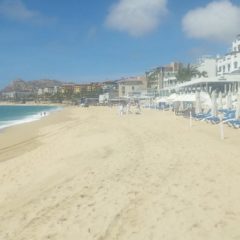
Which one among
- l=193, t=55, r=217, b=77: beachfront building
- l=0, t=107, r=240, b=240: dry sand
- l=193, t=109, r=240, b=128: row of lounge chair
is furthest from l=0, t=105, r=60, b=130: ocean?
l=193, t=55, r=217, b=77: beachfront building

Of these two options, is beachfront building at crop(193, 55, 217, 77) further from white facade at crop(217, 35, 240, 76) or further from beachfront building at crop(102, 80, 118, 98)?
beachfront building at crop(102, 80, 118, 98)

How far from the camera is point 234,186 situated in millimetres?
7074

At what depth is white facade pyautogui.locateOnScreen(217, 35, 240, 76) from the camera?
200ft

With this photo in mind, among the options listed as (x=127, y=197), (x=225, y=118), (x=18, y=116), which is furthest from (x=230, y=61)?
(x=127, y=197)

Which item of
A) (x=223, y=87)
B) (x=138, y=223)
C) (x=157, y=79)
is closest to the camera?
(x=138, y=223)

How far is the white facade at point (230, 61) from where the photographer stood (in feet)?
200

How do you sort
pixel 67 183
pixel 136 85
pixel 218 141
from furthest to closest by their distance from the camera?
pixel 136 85 < pixel 218 141 < pixel 67 183

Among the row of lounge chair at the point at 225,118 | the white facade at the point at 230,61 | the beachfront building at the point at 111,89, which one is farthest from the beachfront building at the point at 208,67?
the beachfront building at the point at 111,89

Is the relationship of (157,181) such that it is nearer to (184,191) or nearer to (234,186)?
(184,191)

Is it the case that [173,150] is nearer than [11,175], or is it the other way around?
[11,175]

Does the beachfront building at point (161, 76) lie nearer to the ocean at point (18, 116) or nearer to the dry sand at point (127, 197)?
the ocean at point (18, 116)

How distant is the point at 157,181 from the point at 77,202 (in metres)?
1.73

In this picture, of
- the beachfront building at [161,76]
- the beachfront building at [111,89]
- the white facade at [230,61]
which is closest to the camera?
the white facade at [230,61]

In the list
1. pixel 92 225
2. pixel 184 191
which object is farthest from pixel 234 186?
pixel 92 225
